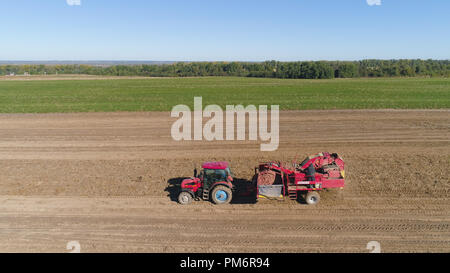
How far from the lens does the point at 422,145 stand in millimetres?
17672

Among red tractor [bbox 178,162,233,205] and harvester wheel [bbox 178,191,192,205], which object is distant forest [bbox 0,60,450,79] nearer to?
red tractor [bbox 178,162,233,205]

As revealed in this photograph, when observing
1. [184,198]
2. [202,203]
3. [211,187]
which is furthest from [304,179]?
[184,198]

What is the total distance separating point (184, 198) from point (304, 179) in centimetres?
441

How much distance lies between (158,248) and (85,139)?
46.8 feet

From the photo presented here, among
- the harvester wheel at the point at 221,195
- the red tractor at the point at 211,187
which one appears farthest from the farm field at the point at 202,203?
the red tractor at the point at 211,187

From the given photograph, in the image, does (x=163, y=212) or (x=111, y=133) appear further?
(x=111, y=133)

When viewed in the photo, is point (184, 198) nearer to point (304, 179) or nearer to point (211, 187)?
point (211, 187)

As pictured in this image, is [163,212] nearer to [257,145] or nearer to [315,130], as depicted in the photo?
[257,145]

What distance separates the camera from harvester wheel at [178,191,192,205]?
34.7 feet

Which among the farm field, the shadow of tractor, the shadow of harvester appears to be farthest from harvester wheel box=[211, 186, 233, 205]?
the shadow of tractor

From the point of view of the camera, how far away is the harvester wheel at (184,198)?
10577 millimetres

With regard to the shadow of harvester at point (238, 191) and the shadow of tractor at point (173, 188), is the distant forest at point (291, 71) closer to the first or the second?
the shadow of harvester at point (238, 191)

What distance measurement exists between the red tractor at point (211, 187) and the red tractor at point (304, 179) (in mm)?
1147
